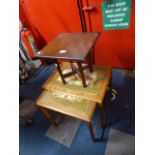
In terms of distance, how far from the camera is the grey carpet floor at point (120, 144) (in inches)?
48.2

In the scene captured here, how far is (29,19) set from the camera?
2.10 m

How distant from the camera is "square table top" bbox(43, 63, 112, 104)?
1163mm

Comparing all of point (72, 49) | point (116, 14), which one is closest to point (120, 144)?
point (72, 49)

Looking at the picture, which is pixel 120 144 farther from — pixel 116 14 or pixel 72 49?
pixel 116 14

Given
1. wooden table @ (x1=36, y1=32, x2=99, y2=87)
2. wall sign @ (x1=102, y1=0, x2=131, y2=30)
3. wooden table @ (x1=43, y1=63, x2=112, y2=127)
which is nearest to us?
wooden table @ (x1=36, y1=32, x2=99, y2=87)

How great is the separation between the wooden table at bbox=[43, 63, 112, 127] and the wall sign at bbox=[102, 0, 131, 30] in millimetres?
561

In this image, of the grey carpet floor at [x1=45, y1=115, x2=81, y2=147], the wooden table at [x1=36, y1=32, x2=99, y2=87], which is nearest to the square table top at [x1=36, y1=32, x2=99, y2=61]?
the wooden table at [x1=36, y1=32, x2=99, y2=87]

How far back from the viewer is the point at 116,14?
4.82 feet

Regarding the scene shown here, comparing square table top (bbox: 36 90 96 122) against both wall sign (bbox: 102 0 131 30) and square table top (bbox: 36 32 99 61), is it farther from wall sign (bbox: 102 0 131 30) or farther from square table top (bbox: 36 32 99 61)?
wall sign (bbox: 102 0 131 30)

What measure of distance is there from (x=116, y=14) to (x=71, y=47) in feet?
2.43

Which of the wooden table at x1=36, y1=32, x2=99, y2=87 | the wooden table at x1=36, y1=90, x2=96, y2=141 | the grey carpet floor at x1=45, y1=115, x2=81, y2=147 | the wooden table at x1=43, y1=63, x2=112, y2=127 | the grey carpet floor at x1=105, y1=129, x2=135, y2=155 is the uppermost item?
the wooden table at x1=36, y1=32, x2=99, y2=87
